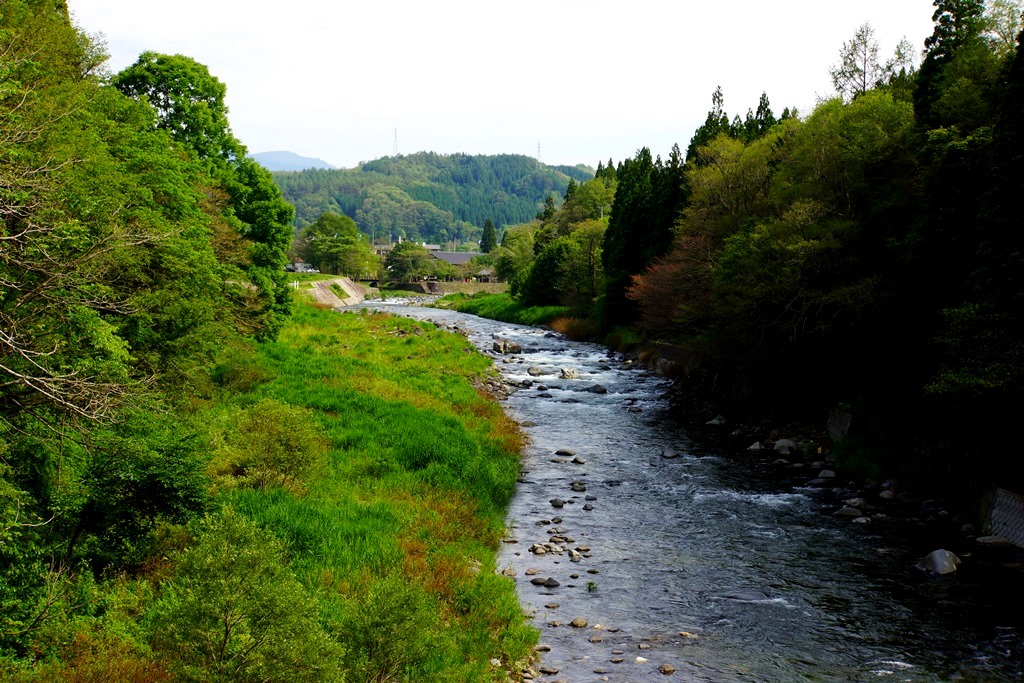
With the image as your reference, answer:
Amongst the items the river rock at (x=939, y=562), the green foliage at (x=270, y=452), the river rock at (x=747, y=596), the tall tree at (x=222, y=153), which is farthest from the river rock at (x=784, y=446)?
the tall tree at (x=222, y=153)

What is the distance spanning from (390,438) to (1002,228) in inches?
687

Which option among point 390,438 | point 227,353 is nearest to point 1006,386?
point 390,438

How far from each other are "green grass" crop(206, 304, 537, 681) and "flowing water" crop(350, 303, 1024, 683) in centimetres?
106

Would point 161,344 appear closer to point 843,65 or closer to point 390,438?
point 390,438

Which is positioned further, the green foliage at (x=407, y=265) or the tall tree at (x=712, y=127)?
the green foliage at (x=407, y=265)

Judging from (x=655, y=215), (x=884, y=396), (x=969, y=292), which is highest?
(x=655, y=215)

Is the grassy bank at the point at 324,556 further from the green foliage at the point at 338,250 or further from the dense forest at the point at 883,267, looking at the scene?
the green foliage at the point at 338,250

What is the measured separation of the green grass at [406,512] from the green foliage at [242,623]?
1090 mm

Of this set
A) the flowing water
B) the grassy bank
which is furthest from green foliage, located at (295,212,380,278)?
the flowing water

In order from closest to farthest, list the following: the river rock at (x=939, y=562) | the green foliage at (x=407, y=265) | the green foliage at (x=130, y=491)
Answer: the green foliage at (x=130, y=491)
the river rock at (x=939, y=562)
the green foliage at (x=407, y=265)

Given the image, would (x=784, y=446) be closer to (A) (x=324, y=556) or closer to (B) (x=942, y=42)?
(B) (x=942, y=42)

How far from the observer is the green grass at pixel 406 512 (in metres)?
9.02

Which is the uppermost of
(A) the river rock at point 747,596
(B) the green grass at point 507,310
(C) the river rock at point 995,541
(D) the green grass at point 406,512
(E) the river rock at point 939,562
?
(B) the green grass at point 507,310

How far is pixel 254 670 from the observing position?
5.95 metres
